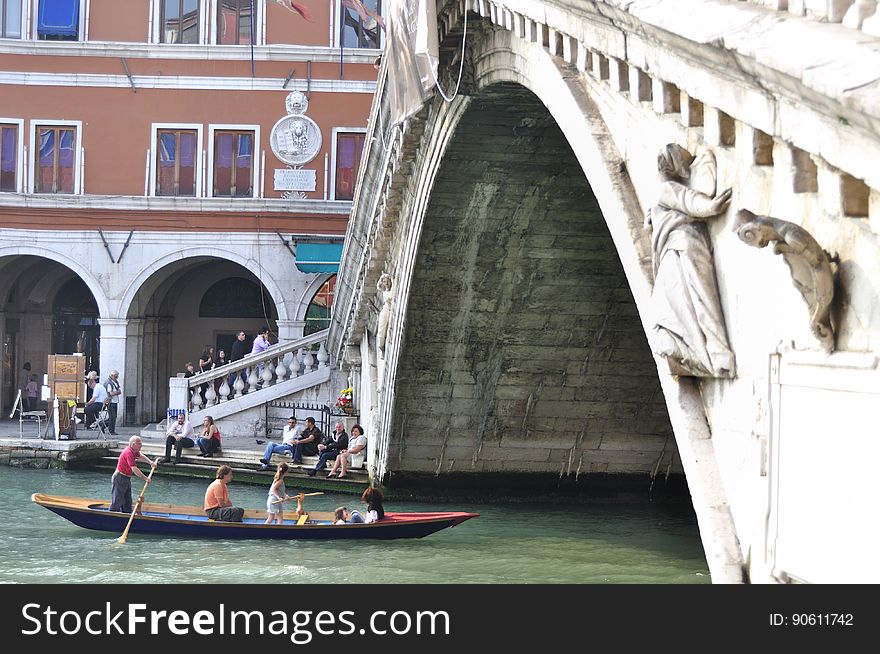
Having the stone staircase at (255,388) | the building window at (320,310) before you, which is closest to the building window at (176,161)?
the building window at (320,310)

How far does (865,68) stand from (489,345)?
8733 millimetres

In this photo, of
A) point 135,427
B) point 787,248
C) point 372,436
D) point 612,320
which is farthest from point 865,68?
point 135,427

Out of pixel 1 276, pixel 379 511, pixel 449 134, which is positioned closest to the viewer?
pixel 449 134

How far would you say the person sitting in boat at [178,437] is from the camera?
14.5 meters

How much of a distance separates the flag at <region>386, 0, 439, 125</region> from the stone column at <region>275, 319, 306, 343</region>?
825cm

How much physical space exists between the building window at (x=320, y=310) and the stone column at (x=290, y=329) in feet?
3.13

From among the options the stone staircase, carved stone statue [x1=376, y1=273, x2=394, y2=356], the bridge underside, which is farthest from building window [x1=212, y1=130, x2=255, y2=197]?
the bridge underside

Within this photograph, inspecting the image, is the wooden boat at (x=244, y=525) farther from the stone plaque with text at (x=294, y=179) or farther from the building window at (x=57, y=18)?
the building window at (x=57, y=18)

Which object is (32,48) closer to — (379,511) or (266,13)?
(266,13)

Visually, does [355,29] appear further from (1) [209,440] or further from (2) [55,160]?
(1) [209,440]

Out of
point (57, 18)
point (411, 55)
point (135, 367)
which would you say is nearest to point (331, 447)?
point (135, 367)

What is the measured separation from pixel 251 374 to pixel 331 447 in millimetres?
2449

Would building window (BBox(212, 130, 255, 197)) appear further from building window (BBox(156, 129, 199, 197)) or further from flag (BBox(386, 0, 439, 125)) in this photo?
flag (BBox(386, 0, 439, 125))

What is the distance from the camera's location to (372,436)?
1315 cm
